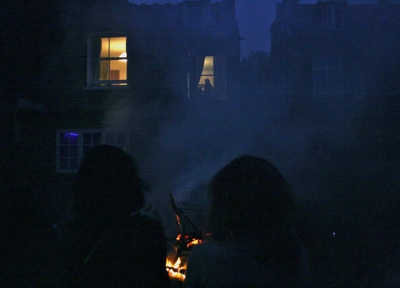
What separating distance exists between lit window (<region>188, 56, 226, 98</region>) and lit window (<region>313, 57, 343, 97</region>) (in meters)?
1.89

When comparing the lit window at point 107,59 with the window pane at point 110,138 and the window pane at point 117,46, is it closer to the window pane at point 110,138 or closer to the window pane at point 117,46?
the window pane at point 117,46

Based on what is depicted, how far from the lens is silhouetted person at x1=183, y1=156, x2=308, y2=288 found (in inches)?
39.1

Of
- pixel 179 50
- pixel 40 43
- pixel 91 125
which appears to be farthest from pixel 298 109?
pixel 40 43

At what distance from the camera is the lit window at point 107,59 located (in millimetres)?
6898

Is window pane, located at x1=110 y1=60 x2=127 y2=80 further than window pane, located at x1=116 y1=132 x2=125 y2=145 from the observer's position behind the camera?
Yes

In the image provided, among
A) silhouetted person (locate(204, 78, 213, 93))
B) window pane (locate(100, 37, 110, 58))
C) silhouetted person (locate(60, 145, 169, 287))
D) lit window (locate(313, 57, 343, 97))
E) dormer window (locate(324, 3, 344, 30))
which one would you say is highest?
dormer window (locate(324, 3, 344, 30))

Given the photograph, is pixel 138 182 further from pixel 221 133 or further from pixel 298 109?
pixel 298 109

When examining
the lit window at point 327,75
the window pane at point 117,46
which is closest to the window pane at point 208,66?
the window pane at point 117,46

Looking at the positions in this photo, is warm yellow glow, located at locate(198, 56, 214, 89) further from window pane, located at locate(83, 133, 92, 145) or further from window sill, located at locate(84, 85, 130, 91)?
window pane, located at locate(83, 133, 92, 145)

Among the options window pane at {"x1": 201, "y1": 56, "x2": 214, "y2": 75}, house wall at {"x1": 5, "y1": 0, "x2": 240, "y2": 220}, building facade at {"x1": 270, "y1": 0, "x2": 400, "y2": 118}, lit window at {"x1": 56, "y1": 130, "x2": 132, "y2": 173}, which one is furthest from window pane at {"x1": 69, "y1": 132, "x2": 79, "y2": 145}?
building facade at {"x1": 270, "y1": 0, "x2": 400, "y2": 118}

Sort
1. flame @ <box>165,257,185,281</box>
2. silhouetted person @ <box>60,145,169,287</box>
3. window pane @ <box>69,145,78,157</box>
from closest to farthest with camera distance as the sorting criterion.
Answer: silhouetted person @ <box>60,145,169,287</box> < flame @ <box>165,257,185,281</box> < window pane @ <box>69,145,78,157</box>

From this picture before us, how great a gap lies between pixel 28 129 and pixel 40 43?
5.61 feet

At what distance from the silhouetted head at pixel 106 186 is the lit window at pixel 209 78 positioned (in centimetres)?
524

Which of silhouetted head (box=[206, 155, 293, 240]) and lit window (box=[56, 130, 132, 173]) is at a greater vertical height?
lit window (box=[56, 130, 132, 173])
